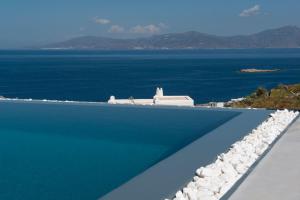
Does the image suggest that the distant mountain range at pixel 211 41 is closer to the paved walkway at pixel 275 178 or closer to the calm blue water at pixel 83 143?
the calm blue water at pixel 83 143

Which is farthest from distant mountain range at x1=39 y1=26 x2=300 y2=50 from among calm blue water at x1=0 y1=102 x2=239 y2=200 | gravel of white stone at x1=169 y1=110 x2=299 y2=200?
gravel of white stone at x1=169 y1=110 x2=299 y2=200

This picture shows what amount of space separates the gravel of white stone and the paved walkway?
16 centimetres

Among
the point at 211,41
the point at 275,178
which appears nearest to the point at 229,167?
the point at 275,178

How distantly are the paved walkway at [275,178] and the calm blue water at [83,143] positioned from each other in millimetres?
1613

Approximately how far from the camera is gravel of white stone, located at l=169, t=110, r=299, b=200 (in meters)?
5.03

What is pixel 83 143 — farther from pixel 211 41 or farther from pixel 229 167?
pixel 211 41

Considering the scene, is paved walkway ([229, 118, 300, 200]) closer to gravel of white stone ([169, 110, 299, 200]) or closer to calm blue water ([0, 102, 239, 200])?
gravel of white stone ([169, 110, 299, 200])

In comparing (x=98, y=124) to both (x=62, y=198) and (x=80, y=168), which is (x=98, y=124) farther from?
(x=62, y=198)

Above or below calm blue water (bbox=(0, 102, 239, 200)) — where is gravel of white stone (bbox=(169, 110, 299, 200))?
above

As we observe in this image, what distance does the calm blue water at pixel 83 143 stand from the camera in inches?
234

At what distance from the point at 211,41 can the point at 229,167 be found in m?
171

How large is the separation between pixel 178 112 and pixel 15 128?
406cm

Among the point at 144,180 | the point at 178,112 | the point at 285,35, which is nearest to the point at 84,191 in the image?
the point at 144,180

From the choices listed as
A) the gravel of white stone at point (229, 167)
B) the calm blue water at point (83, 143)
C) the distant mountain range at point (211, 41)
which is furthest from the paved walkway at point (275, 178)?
the distant mountain range at point (211, 41)
